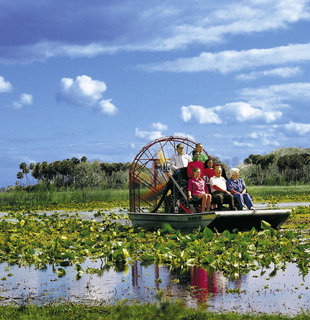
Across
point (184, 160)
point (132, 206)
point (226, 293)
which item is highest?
point (184, 160)

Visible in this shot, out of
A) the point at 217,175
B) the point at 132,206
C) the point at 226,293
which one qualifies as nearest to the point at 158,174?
the point at 132,206

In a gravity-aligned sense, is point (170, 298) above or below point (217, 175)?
below

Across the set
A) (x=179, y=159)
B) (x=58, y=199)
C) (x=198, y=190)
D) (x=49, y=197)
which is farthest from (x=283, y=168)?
(x=198, y=190)

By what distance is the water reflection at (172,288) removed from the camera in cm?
639

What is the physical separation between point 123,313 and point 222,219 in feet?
22.0

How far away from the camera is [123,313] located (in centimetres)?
576

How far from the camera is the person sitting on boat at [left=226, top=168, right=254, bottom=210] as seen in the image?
43.3 ft

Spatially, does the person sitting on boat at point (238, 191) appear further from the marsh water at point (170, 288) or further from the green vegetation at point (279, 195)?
the green vegetation at point (279, 195)

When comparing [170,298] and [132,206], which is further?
[132,206]

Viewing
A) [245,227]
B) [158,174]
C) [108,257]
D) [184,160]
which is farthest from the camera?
[158,174]

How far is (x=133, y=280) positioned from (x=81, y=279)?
78 cm

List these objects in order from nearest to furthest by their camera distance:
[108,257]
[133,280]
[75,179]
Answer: [133,280], [108,257], [75,179]

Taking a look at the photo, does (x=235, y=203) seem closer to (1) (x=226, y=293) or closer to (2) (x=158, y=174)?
(2) (x=158, y=174)

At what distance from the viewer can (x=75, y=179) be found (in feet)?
219
